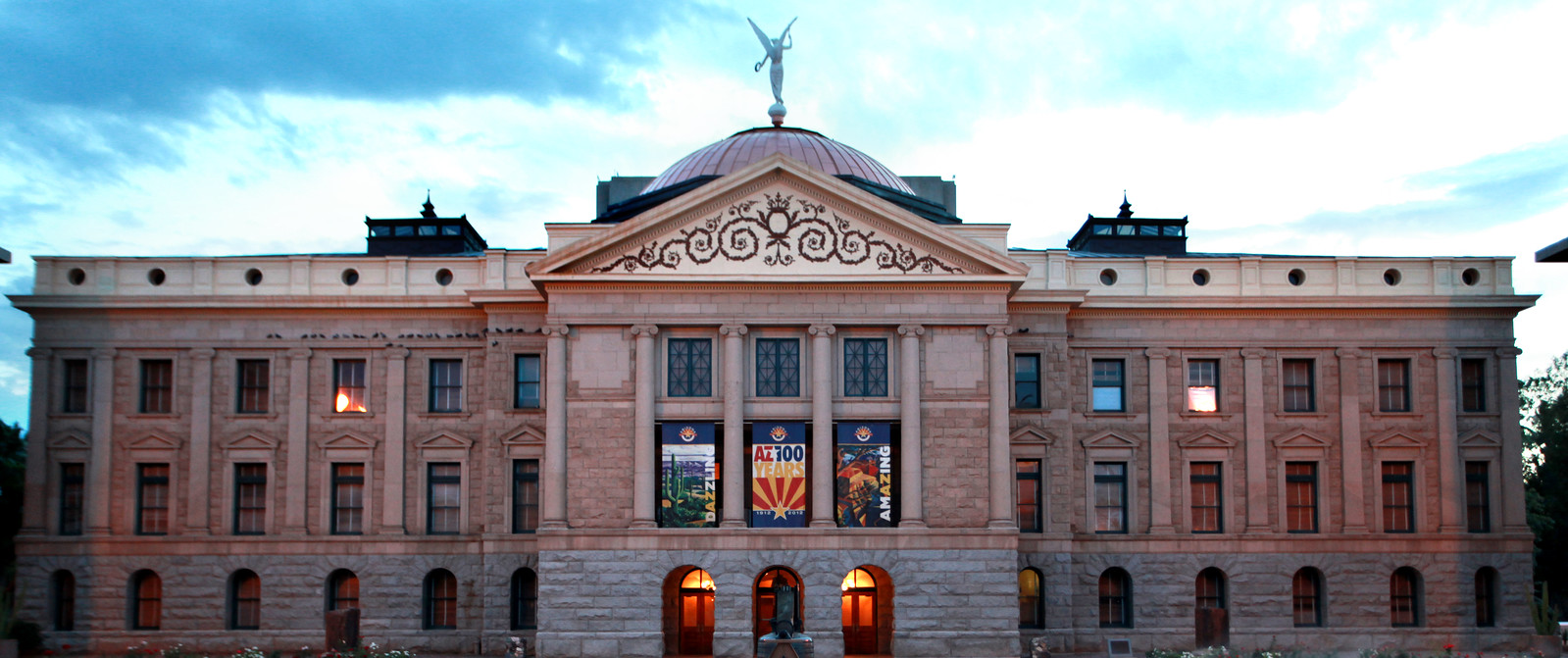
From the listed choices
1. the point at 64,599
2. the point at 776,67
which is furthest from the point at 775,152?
the point at 64,599

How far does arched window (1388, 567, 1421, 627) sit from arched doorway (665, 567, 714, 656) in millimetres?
20998

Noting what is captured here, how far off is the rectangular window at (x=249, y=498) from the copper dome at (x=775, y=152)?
54.3 feet

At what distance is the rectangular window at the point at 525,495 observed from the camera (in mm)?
38281

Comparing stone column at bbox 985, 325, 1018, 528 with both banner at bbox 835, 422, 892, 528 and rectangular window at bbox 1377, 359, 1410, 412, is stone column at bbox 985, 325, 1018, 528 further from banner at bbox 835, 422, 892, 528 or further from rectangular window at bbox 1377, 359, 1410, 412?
rectangular window at bbox 1377, 359, 1410, 412

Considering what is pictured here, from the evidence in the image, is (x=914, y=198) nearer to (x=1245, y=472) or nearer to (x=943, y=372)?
(x=943, y=372)

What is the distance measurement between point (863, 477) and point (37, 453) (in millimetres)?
25610

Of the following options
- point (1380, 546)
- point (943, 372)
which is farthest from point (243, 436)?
point (1380, 546)

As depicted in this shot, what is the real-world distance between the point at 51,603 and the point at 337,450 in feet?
31.4

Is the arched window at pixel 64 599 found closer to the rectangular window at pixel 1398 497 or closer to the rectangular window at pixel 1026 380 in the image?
the rectangular window at pixel 1026 380

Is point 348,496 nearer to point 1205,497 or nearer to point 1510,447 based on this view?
point 1205,497

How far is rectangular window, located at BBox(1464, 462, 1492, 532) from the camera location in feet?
128

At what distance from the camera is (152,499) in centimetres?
3875

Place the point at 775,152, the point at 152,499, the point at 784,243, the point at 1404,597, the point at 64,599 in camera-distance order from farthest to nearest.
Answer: the point at 775,152, the point at 152,499, the point at 1404,597, the point at 64,599, the point at 784,243

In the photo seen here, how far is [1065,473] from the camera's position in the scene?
38344mm
